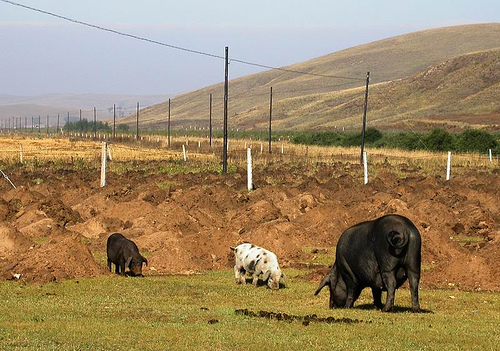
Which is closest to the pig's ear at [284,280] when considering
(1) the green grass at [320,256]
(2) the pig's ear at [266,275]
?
(2) the pig's ear at [266,275]

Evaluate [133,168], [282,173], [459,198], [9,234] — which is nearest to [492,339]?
[9,234]

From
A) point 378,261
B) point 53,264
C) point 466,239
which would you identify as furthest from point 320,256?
point 378,261

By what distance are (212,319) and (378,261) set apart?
3151 millimetres

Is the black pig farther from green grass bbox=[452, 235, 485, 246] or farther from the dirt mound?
green grass bbox=[452, 235, 485, 246]

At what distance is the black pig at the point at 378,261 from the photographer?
1627cm

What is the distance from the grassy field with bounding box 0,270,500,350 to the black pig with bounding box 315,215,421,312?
0.45 m

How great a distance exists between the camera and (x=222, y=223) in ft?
112

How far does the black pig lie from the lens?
16266 millimetres

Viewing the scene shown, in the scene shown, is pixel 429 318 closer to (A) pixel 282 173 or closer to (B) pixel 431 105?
(A) pixel 282 173

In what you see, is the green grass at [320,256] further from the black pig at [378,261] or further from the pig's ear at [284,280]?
the black pig at [378,261]

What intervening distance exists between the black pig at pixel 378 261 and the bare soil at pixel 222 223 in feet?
16.8

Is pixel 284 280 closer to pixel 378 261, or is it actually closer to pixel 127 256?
pixel 127 256

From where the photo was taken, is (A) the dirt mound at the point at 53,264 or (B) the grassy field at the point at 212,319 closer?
(B) the grassy field at the point at 212,319

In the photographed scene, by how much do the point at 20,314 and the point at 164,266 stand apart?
9.62 meters
